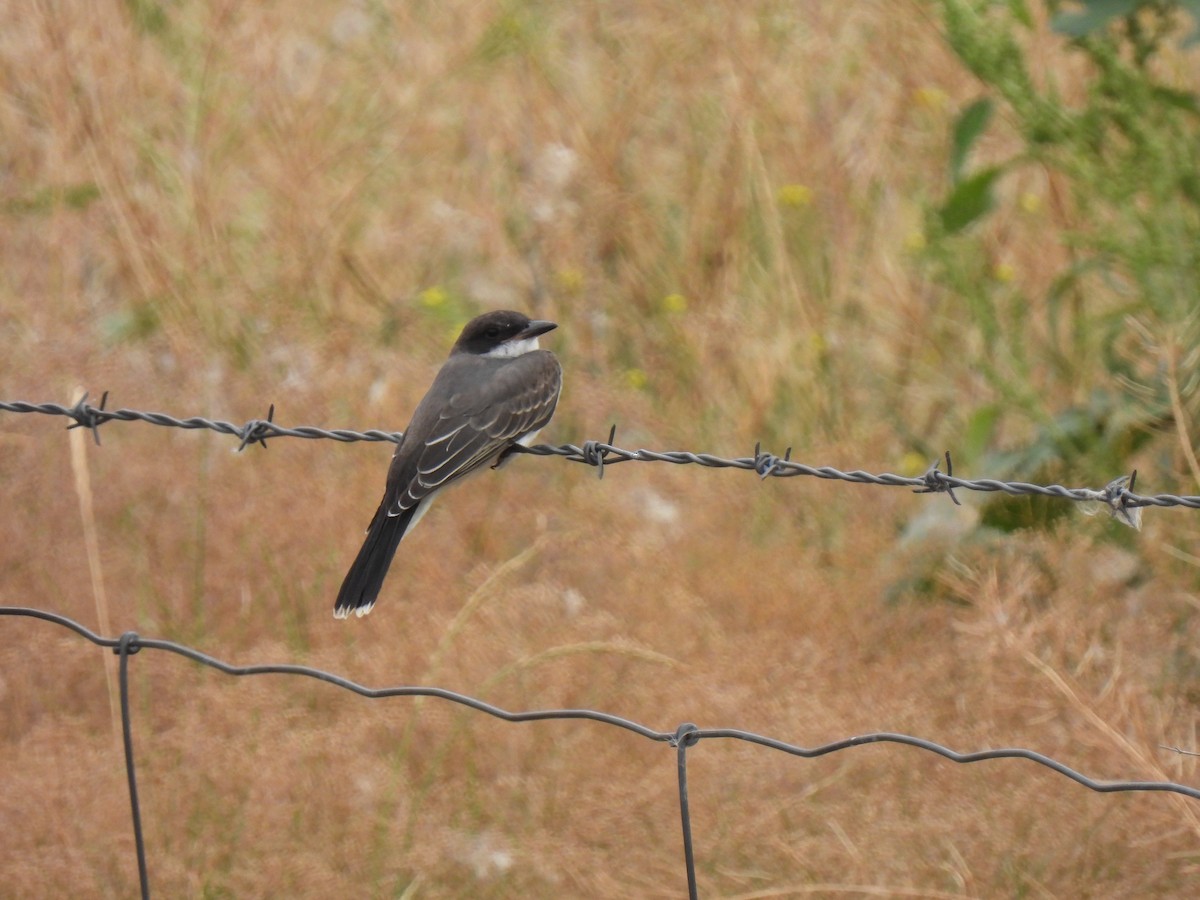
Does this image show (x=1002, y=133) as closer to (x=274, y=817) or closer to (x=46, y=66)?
(x=46, y=66)

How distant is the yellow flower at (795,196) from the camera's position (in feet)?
22.9

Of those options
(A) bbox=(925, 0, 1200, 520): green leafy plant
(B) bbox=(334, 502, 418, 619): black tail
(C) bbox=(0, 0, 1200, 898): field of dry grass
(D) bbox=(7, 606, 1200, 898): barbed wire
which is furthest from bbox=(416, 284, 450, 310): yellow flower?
(D) bbox=(7, 606, 1200, 898): barbed wire

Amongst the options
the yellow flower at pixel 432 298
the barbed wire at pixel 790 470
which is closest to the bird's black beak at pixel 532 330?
the barbed wire at pixel 790 470

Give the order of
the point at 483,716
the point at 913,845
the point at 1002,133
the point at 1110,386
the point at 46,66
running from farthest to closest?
the point at 1002,133
the point at 46,66
the point at 1110,386
the point at 483,716
the point at 913,845

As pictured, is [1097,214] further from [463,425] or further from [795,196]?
[463,425]

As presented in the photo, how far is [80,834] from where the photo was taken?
12.4ft

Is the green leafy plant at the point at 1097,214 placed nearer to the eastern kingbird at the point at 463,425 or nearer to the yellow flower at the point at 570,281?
the eastern kingbird at the point at 463,425

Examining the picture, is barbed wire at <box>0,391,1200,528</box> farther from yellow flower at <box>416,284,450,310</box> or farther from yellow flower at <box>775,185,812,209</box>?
yellow flower at <box>775,185,812,209</box>

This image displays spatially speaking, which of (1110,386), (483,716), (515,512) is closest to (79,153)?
(515,512)

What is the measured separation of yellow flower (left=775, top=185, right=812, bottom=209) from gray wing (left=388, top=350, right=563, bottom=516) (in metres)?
2.50

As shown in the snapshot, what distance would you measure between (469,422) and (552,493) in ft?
3.73

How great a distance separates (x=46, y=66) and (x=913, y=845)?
15.8 ft

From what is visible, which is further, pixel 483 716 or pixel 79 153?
pixel 79 153

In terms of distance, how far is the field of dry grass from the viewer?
375 centimetres
